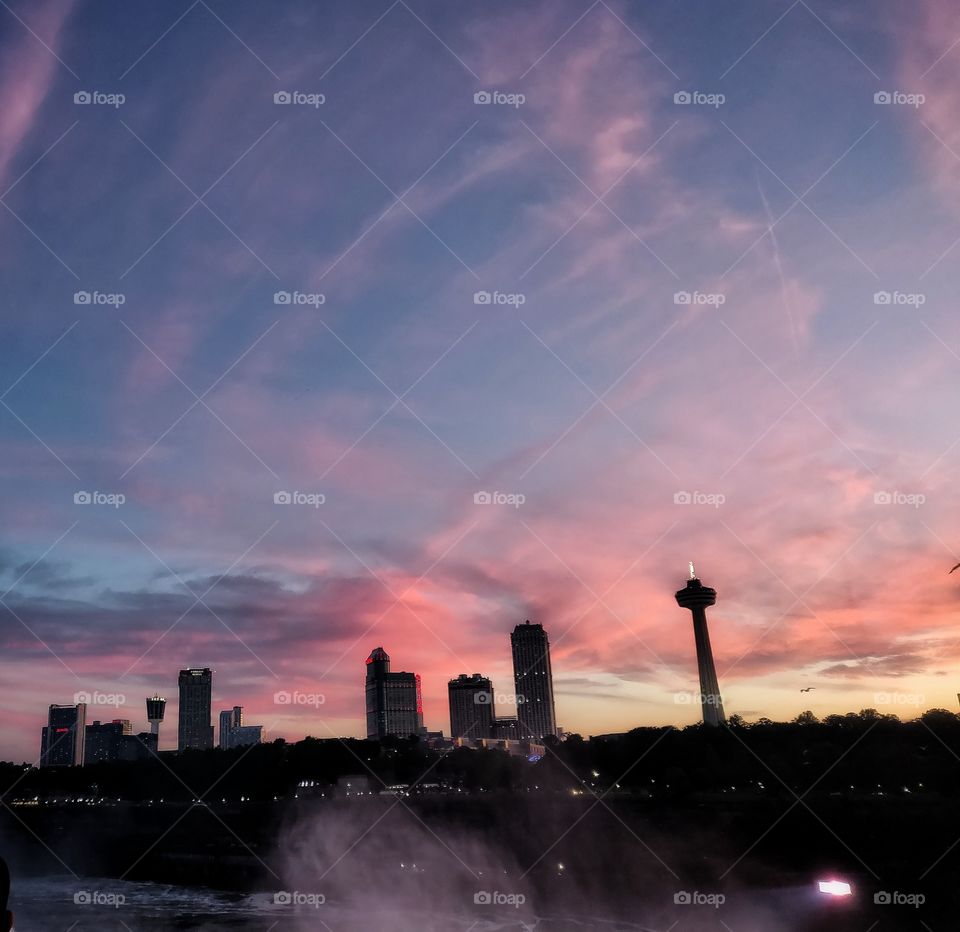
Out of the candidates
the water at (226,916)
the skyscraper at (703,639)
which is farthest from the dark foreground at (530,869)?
the skyscraper at (703,639)

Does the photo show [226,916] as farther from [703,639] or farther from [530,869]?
[703,639]

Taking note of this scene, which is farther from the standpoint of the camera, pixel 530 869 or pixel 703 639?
pixel 703 639

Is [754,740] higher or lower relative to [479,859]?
higher

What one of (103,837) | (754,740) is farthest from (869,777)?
(103,837)

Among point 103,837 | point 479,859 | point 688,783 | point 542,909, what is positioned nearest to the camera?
point 542,909

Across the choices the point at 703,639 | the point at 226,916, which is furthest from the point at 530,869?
the point at 703,639

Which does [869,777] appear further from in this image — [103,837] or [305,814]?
[103,837]

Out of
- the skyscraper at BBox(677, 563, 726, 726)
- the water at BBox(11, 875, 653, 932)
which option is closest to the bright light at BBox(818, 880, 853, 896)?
the water at BBox(11, 875, 653, 932)

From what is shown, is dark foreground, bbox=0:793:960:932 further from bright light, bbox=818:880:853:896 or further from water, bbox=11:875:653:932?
bright light, bbox=818:880:853:896

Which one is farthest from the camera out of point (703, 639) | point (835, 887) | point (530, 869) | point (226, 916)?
point (703, 639)
